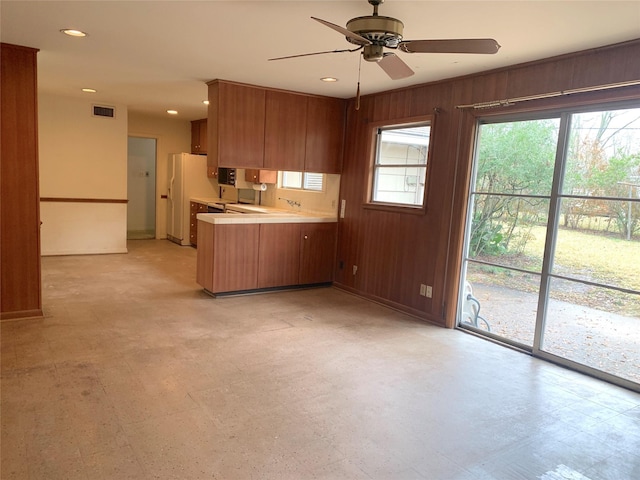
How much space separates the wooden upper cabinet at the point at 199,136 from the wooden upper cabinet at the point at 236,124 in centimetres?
328

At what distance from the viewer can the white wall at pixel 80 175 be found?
668 cm

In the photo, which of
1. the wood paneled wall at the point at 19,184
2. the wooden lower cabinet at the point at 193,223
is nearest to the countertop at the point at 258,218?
the wood paneled wall at the point at 19,184

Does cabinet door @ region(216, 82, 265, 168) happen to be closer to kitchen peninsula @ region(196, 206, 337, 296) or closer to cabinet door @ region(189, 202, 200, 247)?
kitchen peninsula @ region(196, 206, 337, 296)

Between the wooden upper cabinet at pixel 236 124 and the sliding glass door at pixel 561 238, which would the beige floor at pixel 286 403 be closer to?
the sliding glass door at pixel 561 238

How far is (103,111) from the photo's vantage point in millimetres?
6934

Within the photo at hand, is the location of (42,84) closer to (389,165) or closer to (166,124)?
(166,124)

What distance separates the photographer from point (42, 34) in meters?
3.47

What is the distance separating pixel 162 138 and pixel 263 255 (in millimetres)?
4617

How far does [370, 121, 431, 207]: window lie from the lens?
479 cm

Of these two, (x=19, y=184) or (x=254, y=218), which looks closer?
(x=19, y=184)

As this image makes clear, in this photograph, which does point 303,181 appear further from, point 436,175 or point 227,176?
point 436,175

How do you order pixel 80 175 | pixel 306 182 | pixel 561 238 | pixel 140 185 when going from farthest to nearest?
1. pixel 140 185
2. pixel 80 175
3. pixel 306 182
4. pixel 561 238

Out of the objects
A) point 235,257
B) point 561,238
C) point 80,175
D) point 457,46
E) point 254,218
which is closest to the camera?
point 457,46

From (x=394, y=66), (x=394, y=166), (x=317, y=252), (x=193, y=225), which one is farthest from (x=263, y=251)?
(x=193, y=225)
